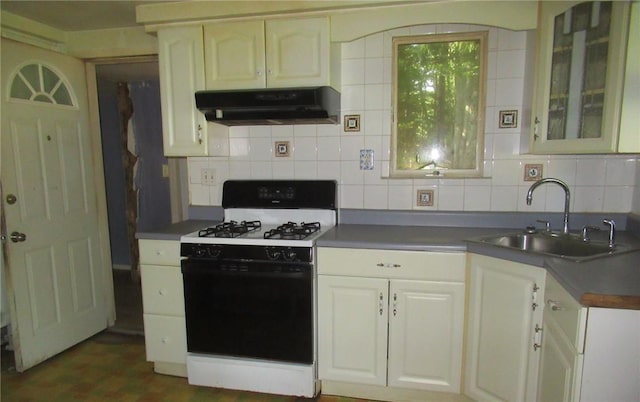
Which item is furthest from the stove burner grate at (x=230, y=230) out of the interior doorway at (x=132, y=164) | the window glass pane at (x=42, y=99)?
the interior doorway at (x=132, y=164)

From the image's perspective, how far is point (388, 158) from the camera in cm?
228

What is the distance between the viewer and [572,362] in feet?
3.87

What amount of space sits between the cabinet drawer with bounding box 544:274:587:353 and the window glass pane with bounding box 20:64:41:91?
9.60 ft

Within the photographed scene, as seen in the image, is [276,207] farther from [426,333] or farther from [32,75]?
[32,75]

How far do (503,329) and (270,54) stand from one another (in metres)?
1.81

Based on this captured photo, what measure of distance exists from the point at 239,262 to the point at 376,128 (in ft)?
3.70

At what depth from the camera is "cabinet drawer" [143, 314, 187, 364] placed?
2.14m

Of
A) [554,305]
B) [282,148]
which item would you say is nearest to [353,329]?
[554,305]

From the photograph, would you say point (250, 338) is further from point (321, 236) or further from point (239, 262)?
point (321, 236)

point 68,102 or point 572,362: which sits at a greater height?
point 68,102

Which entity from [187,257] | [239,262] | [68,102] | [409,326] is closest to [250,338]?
[239,262]

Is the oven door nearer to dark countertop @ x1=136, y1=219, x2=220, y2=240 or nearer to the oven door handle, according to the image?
the oven door handle

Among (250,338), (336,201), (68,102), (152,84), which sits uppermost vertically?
(152,84)

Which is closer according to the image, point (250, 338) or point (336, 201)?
point (250, 338)
